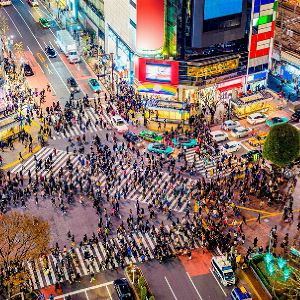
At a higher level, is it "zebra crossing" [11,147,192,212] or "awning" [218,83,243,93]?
"awning" [218,83,243,93]

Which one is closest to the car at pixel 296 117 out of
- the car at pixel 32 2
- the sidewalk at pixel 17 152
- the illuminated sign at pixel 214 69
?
the illuminated sign at pixel 214 69

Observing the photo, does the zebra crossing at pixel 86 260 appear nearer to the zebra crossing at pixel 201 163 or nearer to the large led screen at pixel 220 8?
the zebra crossing at pixel 201 163

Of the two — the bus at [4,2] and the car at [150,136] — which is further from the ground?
the bus at [4,2]

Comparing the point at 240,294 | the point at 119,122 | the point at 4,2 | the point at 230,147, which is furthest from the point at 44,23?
the point at 240,294

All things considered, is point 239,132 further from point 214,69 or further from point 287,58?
Answer: point 287,58

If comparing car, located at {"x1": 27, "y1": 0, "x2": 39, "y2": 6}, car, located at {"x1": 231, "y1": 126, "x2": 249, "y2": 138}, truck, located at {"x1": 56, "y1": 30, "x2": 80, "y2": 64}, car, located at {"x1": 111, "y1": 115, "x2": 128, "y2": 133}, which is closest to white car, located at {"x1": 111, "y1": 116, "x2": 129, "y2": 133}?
car, located at {"x1": 111, "y1": 115, "x2": 128, "y2": 133}

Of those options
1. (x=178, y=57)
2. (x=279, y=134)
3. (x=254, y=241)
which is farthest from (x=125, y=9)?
(x=254, y=241)

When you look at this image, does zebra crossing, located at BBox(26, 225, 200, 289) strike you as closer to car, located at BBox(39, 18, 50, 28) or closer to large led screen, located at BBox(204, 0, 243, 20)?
large led screen, located at BBox(204, 0, 243, 20)
